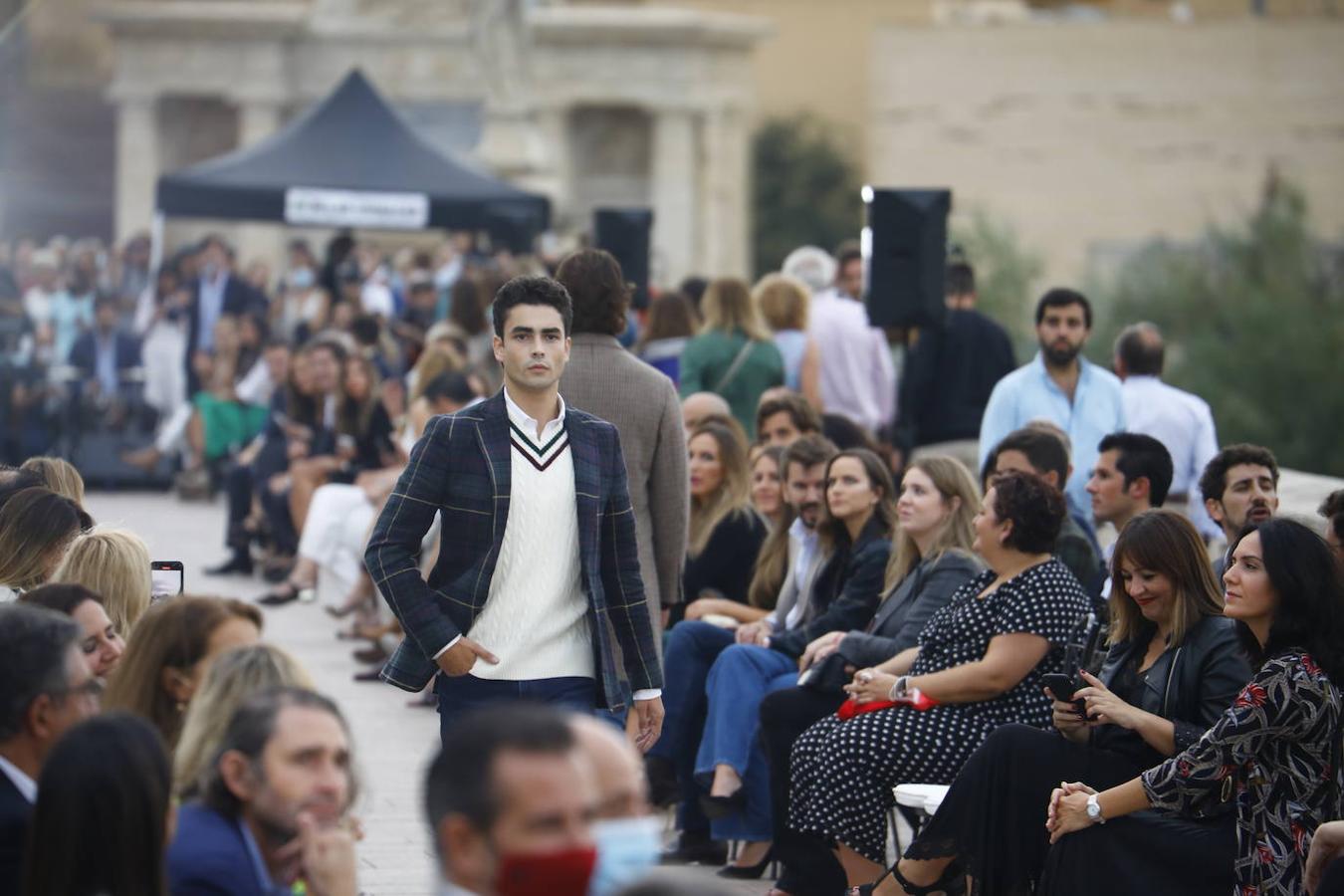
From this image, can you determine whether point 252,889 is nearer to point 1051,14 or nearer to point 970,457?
point 970,457

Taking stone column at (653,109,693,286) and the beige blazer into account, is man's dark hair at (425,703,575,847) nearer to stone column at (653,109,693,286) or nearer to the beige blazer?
the beige blazer

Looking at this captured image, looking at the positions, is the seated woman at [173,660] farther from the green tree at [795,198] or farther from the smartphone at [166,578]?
the green tree at [795,198]

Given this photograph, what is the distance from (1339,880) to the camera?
16.5 ft

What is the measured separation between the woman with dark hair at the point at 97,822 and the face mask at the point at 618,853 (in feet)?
3.53

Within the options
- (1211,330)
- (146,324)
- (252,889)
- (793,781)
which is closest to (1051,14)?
(1211,330)

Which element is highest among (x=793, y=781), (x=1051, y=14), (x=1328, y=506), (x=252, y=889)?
(x=1051, y=14)

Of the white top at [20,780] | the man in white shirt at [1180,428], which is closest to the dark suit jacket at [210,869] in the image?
the white top at [20,780]

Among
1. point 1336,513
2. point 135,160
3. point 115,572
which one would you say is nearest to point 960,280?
point 1336,513

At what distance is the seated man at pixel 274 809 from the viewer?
4043 millimetres

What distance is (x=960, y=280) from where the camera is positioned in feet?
43.6

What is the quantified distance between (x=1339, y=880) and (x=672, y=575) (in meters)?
2.57

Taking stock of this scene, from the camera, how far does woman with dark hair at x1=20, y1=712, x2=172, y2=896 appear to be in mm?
3926

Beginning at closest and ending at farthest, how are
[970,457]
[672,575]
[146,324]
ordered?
1. [672,575]
2. [970,457]
3. [146,324]

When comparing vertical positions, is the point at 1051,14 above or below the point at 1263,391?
above
